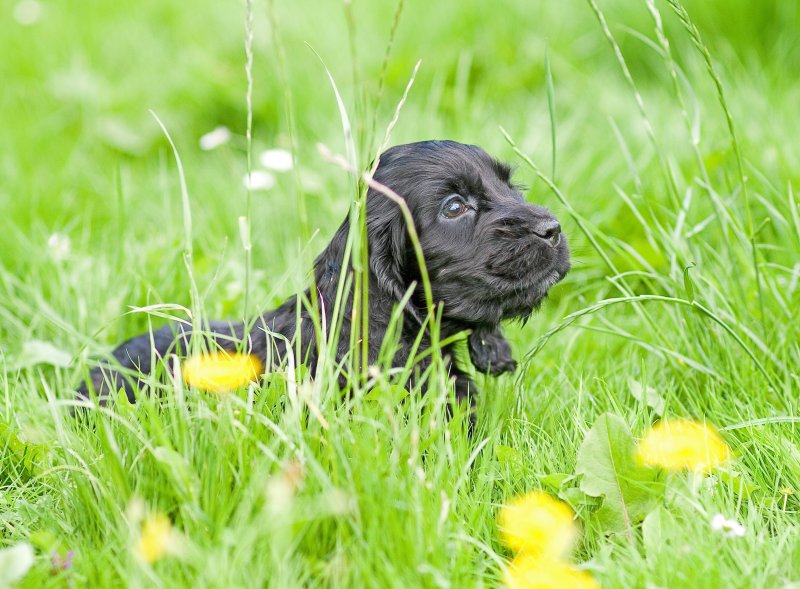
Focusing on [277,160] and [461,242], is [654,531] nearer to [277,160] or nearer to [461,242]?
[461,242]

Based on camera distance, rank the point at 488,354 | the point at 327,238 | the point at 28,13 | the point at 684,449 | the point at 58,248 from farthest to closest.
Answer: the point at 28,13 < the point at 327,238 < the point at 58,248 < the point at 488,354 < the point at 684,449

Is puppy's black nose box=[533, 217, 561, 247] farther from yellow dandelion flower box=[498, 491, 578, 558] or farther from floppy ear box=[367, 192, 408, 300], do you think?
yellow dandelion flower box=[498, 491, 578, 558]

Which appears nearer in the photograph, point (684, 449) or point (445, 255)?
point (684, 449)

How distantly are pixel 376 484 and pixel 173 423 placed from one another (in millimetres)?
444

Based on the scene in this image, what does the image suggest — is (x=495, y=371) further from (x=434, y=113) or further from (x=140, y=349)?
(x=434, y=113)

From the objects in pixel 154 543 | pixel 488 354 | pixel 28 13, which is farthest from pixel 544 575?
pixel 28 13

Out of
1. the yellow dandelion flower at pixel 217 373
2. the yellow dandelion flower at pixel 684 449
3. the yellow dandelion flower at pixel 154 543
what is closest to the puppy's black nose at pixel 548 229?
the yellow dandelion flower at pixel 684 449

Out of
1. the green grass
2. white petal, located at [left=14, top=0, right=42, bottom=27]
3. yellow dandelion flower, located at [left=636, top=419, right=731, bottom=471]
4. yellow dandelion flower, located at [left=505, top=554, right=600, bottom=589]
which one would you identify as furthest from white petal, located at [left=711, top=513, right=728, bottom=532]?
white petal, located at [left=14, top=0, right=42, bottom=27]

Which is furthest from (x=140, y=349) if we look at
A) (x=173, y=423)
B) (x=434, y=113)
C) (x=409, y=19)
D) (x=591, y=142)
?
(x=409, y=19)

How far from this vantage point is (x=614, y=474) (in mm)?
2145

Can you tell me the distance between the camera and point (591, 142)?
398cm

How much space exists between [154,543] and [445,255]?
45.8 inches

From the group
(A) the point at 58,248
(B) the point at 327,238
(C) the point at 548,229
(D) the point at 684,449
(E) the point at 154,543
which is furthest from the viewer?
(B) the point at 327,238

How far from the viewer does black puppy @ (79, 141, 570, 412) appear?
2.49 metres
